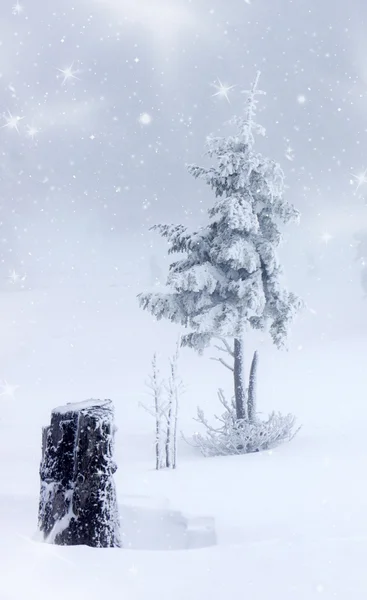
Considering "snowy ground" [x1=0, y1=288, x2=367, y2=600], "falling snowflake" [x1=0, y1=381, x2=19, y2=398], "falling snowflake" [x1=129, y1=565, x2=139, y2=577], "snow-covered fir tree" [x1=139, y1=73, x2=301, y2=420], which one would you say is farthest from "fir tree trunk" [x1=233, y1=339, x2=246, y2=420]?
"falling snowflake" [x1=0, y1=381, x2=19, y2=398]

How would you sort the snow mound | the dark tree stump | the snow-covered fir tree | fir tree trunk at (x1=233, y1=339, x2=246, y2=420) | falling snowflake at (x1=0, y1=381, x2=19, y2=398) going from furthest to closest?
1. falling snowflake at (x1=0, y1=381, x2=19, y2=398)
2. fir tree trunk at (x1=233, y1=339, x2=246, y2=420)
3. the snow-covered fir tree
4. the snow mound
5. the dark tree stump

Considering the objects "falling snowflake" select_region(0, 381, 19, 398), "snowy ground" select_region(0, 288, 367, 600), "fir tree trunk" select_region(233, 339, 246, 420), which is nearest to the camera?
"snowy ground" select_region(0, 288, 367, 600)

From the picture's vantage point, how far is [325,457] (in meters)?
10.1

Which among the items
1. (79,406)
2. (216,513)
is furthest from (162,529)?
(79,406)

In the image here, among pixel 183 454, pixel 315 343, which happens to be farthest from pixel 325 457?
pixel 315 343

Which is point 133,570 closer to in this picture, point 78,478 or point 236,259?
point 78,478

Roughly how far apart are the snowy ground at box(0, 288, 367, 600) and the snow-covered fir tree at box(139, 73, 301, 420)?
3039mm

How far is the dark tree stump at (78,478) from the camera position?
4.25m

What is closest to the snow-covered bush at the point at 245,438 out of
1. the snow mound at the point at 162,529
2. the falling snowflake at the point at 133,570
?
the snow mound at the point at 162,529

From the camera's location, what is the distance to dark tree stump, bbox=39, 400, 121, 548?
4246 millimetres

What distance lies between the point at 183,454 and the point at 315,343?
85.5 feet

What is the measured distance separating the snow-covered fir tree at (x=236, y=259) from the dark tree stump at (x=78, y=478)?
7.69 m

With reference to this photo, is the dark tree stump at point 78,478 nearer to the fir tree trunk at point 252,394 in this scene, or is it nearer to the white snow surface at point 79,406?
the white snow surface at point 79,406

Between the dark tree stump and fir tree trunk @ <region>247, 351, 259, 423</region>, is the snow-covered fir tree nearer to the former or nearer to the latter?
fir tree trunk @ <region>247, 351, 259, 423</region>
